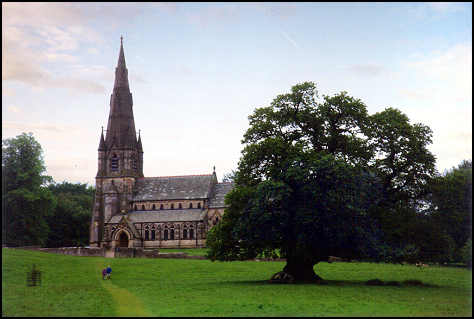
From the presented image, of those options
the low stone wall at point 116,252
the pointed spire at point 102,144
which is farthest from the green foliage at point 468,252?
the pointed spire at point 102,144

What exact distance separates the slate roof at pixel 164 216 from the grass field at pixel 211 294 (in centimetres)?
4505

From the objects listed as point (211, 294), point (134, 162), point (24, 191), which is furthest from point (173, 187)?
point (211, 294)

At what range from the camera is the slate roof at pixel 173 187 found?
334 ft

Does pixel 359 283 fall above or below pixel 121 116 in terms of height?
below

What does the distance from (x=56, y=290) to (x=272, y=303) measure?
44.7 feet

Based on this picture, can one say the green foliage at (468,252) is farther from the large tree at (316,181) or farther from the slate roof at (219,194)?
the slate roof at (219,194)

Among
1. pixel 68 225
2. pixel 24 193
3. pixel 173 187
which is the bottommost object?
pixel 68 225

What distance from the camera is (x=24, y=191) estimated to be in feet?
257

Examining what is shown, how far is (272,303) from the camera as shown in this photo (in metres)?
28.4

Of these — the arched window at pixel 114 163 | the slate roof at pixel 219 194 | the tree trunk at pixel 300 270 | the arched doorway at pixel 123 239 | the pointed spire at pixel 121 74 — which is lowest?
the tree trunk at pixel 300 270

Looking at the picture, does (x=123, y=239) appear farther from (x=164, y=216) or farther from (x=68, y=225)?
(x=68, y=225)

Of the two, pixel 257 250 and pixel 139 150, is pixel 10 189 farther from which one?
pixel 257 250

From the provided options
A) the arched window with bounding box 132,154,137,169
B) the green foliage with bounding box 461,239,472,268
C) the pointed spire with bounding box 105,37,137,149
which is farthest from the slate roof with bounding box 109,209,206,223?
the green foliage with bounding box 461,239,472,268

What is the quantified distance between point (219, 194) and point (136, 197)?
14713 millimetres
